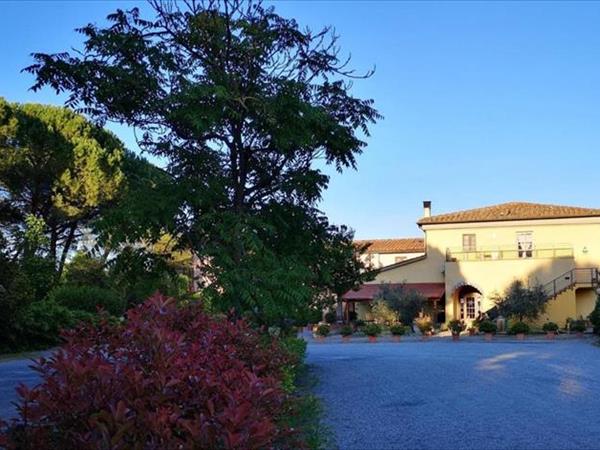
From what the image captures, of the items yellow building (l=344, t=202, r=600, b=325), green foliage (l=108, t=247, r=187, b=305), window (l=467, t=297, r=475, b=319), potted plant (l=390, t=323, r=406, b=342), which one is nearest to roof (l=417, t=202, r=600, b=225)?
yellow building (l=344, t=202, r=600, b=325)

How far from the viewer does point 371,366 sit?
15.1 metres

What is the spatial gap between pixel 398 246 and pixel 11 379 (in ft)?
134

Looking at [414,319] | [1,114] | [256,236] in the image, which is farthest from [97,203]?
[256,236]

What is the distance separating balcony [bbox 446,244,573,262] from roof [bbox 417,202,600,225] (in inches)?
70.3

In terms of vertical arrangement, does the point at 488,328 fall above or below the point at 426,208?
below

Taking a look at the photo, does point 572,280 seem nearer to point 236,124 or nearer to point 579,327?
point 579,327

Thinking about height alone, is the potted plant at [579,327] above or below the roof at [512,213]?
below

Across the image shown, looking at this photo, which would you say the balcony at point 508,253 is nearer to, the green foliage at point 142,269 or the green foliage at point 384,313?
the green foliage at point 384,313

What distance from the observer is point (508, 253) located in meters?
39.2

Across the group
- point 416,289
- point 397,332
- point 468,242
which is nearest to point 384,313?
point 397,332

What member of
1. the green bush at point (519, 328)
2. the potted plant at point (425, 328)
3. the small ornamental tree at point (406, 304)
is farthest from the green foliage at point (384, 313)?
the green bush at point (519, 328)

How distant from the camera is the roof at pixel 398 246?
50688mm

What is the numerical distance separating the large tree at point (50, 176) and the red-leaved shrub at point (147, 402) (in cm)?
2775

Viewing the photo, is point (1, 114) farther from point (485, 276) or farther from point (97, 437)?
point (97, 437)
